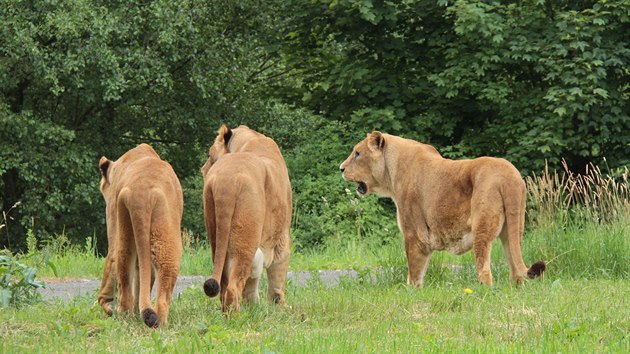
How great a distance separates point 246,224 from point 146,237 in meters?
0.73

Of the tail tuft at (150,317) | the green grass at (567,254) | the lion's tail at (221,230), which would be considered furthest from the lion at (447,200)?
the tail tuft at (150,317)

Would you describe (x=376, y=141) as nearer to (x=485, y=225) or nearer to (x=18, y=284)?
(x=485, y=225)

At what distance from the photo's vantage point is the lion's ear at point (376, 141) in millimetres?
10945

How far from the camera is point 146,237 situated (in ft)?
24.1

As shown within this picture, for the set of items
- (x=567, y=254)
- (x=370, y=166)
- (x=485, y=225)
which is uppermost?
(x=370, y=166)

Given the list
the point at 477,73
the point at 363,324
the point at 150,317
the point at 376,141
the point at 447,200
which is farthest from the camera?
the point at 477,73

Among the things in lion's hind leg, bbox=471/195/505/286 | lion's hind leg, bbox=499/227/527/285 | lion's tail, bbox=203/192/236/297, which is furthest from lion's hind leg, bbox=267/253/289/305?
lion's hind leg, bbox=499/227/527/285

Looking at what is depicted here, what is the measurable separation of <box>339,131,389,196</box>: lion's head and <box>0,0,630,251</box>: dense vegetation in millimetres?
6578

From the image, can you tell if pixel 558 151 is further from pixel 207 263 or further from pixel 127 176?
pixel 127 176

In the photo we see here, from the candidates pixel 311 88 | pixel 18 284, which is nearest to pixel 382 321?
pixel 18 284

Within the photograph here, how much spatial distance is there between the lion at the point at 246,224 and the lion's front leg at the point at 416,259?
2.16 m

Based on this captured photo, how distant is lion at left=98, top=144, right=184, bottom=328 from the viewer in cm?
736

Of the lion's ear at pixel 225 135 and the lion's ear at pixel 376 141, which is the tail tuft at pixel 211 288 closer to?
the lion's ear at pixel 225 135

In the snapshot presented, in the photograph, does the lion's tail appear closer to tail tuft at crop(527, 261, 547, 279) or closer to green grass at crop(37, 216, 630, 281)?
tail tuft at crop(527, 261, 547, 279)
